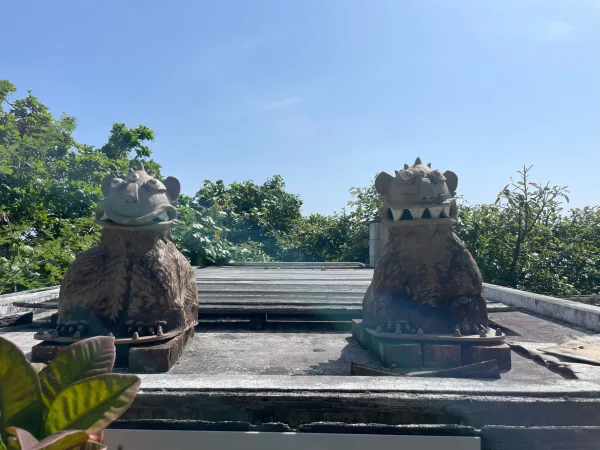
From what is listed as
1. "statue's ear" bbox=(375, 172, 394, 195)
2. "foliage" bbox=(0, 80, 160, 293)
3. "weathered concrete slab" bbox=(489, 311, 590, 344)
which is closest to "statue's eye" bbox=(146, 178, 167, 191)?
"statue's ear" bbox=(375, 172, 394, 195)

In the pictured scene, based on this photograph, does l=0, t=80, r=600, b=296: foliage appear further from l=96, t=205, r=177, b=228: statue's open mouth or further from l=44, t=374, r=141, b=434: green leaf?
l=44, t=374, r=141, b=434: green leaf

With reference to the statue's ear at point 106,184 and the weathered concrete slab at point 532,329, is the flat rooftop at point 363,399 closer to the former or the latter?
the weathered concrete slab at point 532,329

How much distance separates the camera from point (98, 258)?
2.82 meters

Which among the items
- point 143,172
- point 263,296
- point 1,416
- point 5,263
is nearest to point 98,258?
point 143,172

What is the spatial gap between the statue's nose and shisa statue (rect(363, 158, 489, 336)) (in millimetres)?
1540

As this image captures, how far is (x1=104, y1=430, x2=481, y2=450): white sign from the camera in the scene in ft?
5.95

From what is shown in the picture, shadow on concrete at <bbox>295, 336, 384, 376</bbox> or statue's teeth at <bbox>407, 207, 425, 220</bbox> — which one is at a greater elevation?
statue's teeth at <bbox>407, 207, 425, 220</bbox>

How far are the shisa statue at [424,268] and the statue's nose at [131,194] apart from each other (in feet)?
5.05

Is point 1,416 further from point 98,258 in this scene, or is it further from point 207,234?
point 207,234

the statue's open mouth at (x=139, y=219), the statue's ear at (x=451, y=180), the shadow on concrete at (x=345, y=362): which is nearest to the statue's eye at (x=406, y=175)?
the statue's ear at (x=451, y=180)

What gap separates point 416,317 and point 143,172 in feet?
6.73

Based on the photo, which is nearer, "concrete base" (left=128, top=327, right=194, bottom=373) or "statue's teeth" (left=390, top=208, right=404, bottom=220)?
"concrete base" (left=128, top=327, right=194, bottom=373)

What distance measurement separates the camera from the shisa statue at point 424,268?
267cm

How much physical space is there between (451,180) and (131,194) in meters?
2.07
